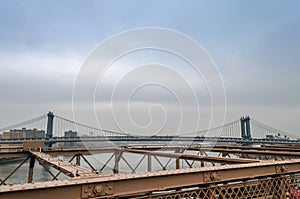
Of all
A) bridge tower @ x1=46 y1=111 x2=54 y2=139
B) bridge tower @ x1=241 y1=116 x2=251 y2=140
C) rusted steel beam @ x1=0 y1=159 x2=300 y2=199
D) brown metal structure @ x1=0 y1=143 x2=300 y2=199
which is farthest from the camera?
bridge tower @ x1=241 y1=116 x2=251 y2=140

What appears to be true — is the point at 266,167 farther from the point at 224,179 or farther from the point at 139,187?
the point at 139,187

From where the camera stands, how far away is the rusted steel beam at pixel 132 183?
10.1 feet

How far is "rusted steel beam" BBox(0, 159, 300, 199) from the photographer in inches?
122

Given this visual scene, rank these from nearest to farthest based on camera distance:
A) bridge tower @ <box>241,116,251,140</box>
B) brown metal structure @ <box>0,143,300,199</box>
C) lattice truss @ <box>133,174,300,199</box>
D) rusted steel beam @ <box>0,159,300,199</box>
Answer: rusted steel beam @ <box>0,159,300,199</box> < brown metal structure @ <box>0,143,300,199</box> < lattice truss @ <box>133,174,300,199</box> < bridge tower @ <box>241,116,251,140</box>

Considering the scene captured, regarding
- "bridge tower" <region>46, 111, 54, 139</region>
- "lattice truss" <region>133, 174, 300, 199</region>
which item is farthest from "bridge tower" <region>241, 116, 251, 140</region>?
"lattice truss" <region>133, 174, 300, 199</region>

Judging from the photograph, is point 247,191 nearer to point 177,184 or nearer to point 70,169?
point 177,184

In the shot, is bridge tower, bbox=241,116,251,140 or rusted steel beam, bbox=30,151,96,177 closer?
rusted steel beam, bbox=30,151,96,177

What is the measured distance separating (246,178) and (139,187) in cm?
245

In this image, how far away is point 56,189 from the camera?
3.20 m

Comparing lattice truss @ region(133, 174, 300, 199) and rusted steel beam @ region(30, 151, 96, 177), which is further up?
rusted steel beam @ region(30, 151, 96, 177)

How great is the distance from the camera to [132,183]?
12.5ft

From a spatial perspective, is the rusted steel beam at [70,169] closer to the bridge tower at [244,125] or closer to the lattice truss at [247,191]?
the lattice truss at [247,191]

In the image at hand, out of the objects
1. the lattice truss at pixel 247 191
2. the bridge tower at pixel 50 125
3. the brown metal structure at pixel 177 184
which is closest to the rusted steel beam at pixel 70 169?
the brown metal structure at pixel 177 184

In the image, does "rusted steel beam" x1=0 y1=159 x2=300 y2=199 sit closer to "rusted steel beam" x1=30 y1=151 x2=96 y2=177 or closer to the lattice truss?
the lattice truss
